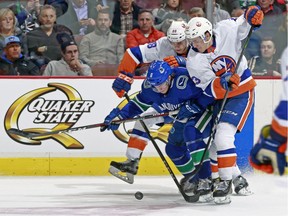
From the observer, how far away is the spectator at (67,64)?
739 centimetres

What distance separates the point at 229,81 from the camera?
6055 millimetres

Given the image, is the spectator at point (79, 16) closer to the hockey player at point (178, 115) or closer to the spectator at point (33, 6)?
the spectator at point (33, 6)

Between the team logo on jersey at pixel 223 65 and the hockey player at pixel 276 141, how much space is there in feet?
8.02

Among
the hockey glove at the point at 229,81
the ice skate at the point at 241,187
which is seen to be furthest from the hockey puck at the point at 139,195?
the hockey glove at the point at 229,81

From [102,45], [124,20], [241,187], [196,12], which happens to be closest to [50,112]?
[102,45]

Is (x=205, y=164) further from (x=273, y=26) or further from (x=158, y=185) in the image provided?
(x=273, y=26)

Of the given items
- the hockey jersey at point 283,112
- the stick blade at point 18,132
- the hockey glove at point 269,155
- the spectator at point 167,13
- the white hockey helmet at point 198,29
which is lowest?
the stick blade at point 18,132

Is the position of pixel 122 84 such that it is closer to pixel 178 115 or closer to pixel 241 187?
pixel 178 115

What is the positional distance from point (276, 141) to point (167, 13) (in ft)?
12.7

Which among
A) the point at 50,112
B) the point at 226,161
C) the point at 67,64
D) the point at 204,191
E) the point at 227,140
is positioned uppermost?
the point at 67,64

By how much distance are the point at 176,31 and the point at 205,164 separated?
0.86 m

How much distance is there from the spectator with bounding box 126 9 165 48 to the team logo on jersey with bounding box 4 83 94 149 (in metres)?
0.55

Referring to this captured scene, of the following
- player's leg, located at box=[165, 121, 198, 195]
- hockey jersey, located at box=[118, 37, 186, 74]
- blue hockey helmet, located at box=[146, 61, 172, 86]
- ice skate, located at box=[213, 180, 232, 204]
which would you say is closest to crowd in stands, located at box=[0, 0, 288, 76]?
hockey jersey, located at box=[118, 37, 186, 74]

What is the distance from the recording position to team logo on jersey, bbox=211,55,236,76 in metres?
6.26
